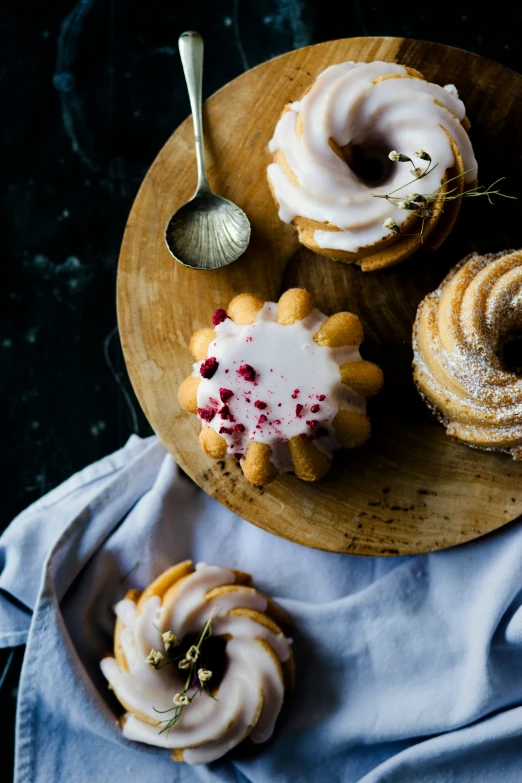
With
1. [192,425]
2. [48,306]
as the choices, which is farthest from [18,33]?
[192,425]

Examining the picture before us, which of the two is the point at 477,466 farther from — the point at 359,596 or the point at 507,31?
the point at 507,31

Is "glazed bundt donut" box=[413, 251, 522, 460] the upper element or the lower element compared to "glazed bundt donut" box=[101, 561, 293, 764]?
upper

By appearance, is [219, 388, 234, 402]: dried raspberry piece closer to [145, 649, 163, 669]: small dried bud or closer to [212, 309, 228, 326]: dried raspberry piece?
[212, 309, 228, 326]: dried raspberry piece

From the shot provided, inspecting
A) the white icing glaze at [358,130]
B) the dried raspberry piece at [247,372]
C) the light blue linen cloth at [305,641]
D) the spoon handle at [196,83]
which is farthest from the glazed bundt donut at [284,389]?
the spoon handle at [196,83]

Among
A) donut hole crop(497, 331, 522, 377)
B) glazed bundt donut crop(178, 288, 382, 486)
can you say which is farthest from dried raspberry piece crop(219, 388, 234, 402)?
donut hole crop(497, 331, 522, 377)

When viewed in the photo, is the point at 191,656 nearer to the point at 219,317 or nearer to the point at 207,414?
the point at 207,414

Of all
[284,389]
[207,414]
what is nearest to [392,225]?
[284,389]

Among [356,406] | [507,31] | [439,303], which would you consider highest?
[507,31]
